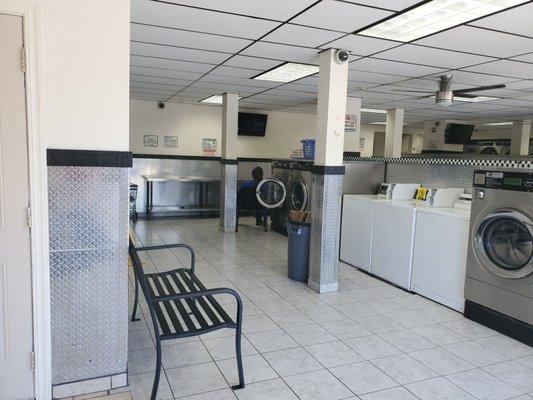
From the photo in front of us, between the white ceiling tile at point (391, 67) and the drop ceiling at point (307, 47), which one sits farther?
the white ceiling tile at point (391, 67)

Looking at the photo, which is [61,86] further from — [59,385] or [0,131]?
[59,385]

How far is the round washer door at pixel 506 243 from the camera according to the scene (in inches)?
129

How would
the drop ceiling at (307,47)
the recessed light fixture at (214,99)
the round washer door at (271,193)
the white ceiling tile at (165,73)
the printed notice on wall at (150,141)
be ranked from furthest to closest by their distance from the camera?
1. the printed notice on wall at (150,141)
2. the recessed light fixture at (214,99)
3. the round washer door at (271,193)
4. the white ceiling tile at (165,73)
5. the drop ceiling at (307,47)

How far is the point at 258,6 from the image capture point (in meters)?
3.04

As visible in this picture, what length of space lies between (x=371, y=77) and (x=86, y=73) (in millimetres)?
4175

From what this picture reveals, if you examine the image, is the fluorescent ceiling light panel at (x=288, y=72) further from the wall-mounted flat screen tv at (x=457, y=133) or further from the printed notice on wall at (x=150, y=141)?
the wall-mounted flat screen tv at (x=457, y=133)

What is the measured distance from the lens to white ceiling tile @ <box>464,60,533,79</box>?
4512mm

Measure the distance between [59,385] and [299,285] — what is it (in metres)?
2.73

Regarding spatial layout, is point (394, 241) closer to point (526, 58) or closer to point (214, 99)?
point (526, 58)

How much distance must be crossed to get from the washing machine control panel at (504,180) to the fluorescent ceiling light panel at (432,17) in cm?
128

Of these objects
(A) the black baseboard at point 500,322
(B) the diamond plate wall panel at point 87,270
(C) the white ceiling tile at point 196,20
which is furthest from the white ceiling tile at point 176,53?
(A) the black baseboard at point 500,322

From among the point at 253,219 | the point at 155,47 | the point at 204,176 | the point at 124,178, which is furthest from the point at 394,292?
the point at 204,176

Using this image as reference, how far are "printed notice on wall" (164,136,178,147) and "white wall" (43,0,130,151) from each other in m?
7.07

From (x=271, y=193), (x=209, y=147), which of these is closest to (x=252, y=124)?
(x=209, y=147)
